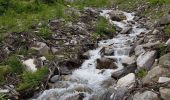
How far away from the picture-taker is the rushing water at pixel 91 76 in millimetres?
12117

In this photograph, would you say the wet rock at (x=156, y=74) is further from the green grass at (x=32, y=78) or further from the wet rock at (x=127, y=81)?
the green grass at (x=32, y=78)

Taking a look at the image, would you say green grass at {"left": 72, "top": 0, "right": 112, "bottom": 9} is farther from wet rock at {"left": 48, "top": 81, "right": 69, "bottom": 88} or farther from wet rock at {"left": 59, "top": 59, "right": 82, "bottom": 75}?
wet rock at {"left": 48, "top": 81, "right": 69, "bottom": 88}

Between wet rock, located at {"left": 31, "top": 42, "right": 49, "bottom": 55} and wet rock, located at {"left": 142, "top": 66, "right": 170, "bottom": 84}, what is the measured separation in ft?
16.2

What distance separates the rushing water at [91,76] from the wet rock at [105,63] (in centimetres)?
18

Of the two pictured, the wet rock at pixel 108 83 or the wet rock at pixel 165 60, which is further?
the wet rock at pixel 108 83

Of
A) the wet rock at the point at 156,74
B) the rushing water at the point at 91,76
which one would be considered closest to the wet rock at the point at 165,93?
the wet rock at the point at 156,74

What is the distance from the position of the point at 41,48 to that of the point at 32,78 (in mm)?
2188

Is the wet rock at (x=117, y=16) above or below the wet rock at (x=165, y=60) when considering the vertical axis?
below

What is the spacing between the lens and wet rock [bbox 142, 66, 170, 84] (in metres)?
10.7

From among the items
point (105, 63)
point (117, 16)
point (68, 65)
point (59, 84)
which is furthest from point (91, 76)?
point (117, 16)

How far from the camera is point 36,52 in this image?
14.6 m

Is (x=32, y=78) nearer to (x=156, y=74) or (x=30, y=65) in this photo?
(x=30, y=65)

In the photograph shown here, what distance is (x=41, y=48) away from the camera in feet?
48.5

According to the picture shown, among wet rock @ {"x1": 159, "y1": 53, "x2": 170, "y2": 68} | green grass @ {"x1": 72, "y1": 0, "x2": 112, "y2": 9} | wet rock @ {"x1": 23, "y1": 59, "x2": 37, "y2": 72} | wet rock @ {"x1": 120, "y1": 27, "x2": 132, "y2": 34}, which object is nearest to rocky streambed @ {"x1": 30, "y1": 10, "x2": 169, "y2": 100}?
wet rock @ {"x1": 159, "y1": 53, "x2": 170, "y2": 68}
